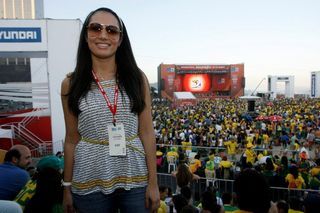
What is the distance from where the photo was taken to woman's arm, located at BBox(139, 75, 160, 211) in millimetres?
1724

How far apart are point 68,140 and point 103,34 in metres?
0.65

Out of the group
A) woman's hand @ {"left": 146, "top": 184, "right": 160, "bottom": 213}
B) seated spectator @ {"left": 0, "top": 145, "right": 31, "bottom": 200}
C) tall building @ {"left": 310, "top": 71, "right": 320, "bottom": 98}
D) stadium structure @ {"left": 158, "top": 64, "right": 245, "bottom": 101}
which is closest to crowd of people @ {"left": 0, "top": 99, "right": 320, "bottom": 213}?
seated spectator @ {"left": 0, "top": 145, "right": 31, "bottom": 200}

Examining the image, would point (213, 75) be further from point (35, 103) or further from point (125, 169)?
point (125, 169)

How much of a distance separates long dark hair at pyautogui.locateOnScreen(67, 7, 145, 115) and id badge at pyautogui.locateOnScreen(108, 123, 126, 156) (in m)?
0.15

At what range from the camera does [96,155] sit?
1.64 meters

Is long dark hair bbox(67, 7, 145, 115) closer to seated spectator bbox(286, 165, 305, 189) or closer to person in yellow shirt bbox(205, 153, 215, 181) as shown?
seated spectator bbox(286, 165, 305, 189)

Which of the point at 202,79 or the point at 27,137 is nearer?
the point at 27,137

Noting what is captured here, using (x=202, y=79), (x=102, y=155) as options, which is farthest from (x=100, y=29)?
(x=202, y=79)

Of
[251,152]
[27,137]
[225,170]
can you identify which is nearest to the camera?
[225,170]

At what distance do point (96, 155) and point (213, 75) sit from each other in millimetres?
51859

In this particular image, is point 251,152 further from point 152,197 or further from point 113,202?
point 113,202

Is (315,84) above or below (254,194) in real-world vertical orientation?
above

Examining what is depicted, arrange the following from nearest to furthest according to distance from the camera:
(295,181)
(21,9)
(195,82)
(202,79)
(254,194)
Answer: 1. (254,194)
2. (295,181)
3. (195,82)
4. (202,79)
5. (21,9)

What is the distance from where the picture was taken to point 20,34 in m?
10.5
